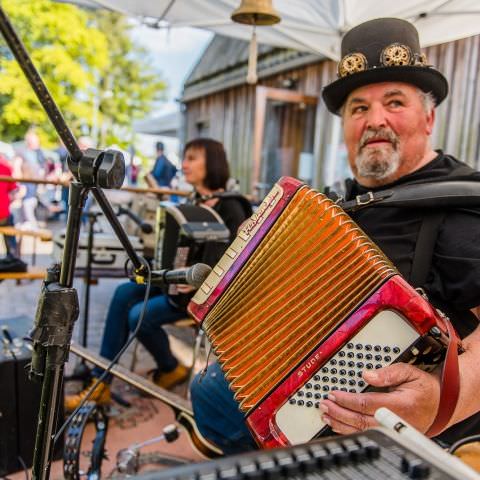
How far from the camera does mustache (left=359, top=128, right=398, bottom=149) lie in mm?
1585

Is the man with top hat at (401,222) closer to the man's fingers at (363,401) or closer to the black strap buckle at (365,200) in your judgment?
the man's fingers at (363,401)

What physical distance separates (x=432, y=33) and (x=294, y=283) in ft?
9.73

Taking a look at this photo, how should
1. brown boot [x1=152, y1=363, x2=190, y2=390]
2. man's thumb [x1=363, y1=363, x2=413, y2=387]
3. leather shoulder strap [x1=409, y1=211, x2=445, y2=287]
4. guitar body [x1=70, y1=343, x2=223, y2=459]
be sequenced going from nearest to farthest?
man's thumb [x1=363, y1=363, x2=413, y2=387], leather shoulder strap [x1=409, y1=211, x2=445, y2=287], guitar body [x1=70, y1=343, x2=223, y2=459], brown boot [x1=152, y1=363, x2=190, y2=390]

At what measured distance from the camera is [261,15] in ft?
9.81

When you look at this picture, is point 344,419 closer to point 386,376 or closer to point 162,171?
point 386,376

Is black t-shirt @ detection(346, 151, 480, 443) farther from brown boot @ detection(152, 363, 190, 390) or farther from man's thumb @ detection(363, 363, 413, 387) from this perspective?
brown boot @ detection(152, 363, 190, 390)

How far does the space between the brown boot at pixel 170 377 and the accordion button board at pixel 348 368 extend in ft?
6.89

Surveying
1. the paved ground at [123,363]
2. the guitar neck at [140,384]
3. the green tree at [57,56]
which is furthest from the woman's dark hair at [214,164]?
the green tree at [57,56]

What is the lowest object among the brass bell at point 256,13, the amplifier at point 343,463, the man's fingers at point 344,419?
the man's fingers at point 344,419

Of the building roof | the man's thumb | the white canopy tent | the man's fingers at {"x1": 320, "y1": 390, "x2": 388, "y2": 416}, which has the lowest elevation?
the man's fingers at {"x1": 320, "y1": 390, "x2": 388, "y2": 416}

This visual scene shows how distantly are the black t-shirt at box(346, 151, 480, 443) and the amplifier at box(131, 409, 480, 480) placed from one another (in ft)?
2.33

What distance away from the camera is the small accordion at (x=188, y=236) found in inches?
103

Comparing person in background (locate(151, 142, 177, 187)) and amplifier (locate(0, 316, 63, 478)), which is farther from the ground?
person in background (locate(151, 142, 177, 187))

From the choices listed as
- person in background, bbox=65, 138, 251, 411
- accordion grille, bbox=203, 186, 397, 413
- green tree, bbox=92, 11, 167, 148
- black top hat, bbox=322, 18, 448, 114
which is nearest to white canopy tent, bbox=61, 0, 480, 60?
person in background, bbox=65, 138, 251, 411
